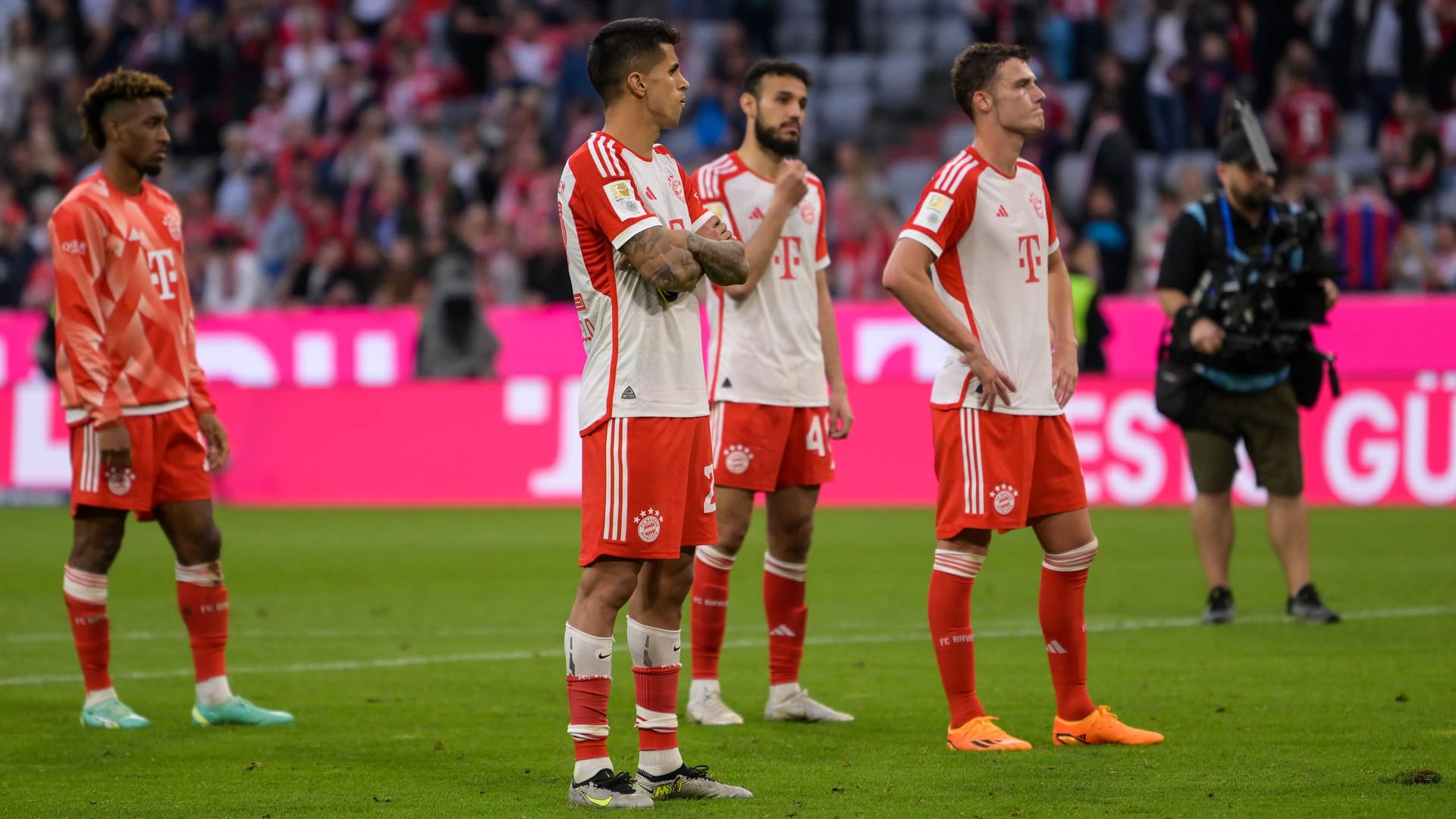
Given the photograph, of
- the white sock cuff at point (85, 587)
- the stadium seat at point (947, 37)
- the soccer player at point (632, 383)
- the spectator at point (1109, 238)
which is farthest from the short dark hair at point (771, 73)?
the stadium seat at point (947, 37)

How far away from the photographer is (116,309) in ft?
23.4

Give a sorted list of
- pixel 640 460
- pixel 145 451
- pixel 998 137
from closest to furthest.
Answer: pixel 640 460
pixel 998 137
pixel 145 451

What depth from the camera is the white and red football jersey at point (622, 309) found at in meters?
5.49

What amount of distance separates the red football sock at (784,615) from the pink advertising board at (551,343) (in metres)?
8.28

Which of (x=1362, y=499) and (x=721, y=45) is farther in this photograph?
(x=721, y=45)

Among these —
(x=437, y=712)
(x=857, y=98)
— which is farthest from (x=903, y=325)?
(x=437, y=712)

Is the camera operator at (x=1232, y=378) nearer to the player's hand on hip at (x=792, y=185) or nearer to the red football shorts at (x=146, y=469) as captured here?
the player's hand on hip at (x=792, y=185)

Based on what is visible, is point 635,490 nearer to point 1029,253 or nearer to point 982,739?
point 982,739

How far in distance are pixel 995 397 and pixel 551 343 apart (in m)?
12.6

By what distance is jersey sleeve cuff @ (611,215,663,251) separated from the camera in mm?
5398

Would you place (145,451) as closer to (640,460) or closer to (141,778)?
(141,778)

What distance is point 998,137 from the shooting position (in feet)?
21.5

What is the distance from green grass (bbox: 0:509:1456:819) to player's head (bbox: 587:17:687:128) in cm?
208

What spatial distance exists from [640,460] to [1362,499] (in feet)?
35.0
